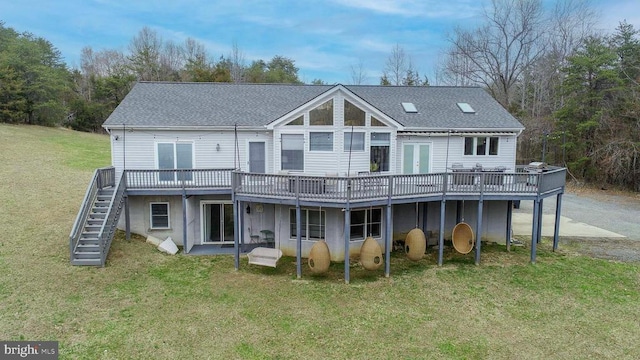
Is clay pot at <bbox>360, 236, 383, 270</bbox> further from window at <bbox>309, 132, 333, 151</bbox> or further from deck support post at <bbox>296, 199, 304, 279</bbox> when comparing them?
window at <bbox>309, 132, 333, 151</bbox>

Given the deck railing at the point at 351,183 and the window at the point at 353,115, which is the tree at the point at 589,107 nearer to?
the deck railing at the point at 351,183

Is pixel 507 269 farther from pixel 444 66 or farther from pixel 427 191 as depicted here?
pixel 444 66

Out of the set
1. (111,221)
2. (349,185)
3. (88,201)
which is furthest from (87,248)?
(349,185)

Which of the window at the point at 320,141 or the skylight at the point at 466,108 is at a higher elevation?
the skylight at the point at 466,108

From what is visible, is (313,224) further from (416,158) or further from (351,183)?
(416,158)

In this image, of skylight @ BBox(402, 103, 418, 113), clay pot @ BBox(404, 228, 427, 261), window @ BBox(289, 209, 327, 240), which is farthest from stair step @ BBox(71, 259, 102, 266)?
skylight @ BBox(402, 103, 418, 113)

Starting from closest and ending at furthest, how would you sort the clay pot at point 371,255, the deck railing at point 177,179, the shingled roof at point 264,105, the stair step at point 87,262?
the stair step at point 87,262 → the clay pot at point 371,255 → the deck railing at point 177,179 → the shingled roof at point 264,105

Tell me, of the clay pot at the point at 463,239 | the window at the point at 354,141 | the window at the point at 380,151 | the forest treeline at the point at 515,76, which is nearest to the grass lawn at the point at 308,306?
the clay pot at the point at 463,239
